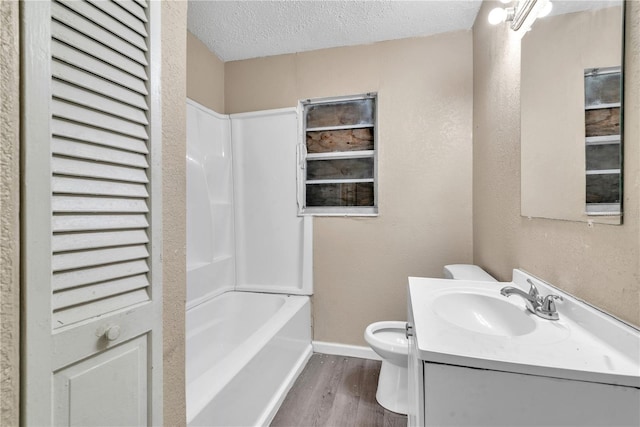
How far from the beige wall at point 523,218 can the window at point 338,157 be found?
76 centimetres

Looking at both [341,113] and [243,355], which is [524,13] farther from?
[243,355]

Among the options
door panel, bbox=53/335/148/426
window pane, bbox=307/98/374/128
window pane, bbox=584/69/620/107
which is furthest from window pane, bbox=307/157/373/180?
door panel, bbox=53/335/148/426

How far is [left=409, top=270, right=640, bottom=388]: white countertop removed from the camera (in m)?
0.64

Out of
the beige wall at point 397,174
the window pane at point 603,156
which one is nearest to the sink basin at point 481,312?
the window pane at point 603,156

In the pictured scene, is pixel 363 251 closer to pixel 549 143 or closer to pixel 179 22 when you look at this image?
pixel 549 143

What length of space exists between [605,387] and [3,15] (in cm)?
132

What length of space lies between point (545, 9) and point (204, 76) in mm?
2159

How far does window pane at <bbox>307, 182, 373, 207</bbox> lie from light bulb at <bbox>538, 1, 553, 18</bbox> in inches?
56.4

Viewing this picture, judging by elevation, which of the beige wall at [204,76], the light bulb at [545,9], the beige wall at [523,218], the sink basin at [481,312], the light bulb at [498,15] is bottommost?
the sink basin at [481,312]

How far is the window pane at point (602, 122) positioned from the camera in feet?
2.60

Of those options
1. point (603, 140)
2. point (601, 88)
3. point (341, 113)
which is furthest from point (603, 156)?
point (341, 113)

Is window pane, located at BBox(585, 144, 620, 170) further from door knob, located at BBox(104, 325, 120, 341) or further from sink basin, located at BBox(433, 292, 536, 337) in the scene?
door knob, located at BBox(104, 325, 120, 341)

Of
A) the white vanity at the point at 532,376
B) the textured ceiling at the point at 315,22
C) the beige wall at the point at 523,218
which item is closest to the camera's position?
the white vanity at the point at 532,376

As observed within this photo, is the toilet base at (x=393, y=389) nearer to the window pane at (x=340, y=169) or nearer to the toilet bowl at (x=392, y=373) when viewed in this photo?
the toilet bowl at (x=392, y=373)
